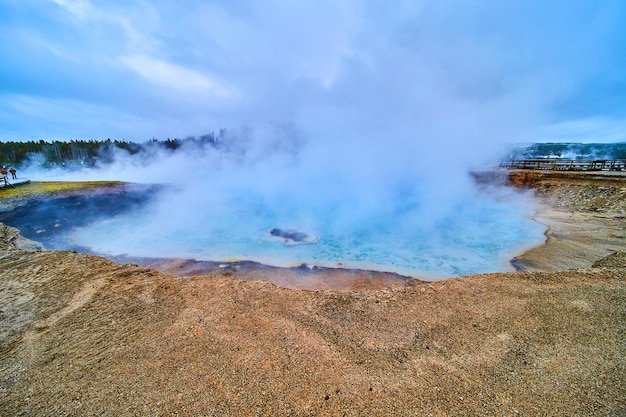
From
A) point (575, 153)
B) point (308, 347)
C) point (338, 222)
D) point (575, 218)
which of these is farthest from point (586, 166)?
point (575, 153)

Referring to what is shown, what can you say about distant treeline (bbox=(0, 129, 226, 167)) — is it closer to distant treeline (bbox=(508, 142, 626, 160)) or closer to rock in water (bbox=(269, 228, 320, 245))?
rock in water (bbox=(269, 228, 320, 245))

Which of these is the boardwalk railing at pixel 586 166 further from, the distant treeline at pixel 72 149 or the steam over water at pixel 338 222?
the distant treeline at pixel 72 149

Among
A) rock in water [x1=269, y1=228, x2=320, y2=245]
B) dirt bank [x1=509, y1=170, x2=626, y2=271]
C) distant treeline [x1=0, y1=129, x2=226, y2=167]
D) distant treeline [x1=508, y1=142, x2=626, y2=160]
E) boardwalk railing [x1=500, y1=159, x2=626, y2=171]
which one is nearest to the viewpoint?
dirt bank [x1=509, y1=170, x2=626, y2=271]

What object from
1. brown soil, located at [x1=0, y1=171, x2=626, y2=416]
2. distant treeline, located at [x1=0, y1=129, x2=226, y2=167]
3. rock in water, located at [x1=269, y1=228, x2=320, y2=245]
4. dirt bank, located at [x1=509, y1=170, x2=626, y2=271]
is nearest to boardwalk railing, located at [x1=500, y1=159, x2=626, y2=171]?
dirt bank, located at [x1=509, y1=170, x2=626, y2=271]

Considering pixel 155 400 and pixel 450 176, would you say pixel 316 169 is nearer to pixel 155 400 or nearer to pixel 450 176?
pixel 450 176

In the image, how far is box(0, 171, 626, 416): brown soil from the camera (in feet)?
8.75

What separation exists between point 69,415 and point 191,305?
1.98 meters

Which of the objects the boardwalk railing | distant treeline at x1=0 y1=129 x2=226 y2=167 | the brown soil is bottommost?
the brown soil

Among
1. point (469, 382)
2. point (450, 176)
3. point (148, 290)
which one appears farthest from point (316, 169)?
point (469, 382)

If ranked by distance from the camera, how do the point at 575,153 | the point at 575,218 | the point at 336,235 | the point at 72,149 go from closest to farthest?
the point at 336,235 → the point at 575,218 → the point at 72,149 → the point at 575,153

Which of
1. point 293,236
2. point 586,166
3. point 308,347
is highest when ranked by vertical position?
point 586,166

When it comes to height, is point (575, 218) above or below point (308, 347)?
above

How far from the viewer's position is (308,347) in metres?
3.46

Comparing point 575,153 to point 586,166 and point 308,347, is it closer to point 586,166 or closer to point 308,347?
point 586,166
